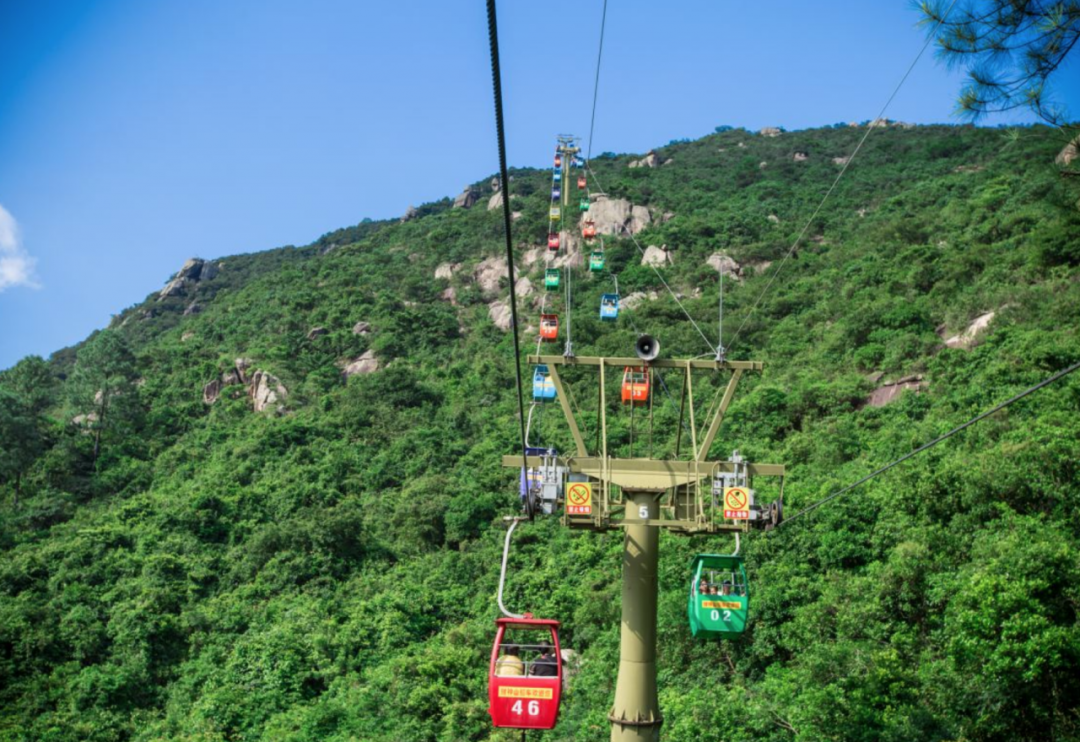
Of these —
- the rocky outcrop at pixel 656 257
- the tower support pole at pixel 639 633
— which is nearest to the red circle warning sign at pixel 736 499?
the tower support pole at pixel 639 633

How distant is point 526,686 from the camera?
892 centimetres

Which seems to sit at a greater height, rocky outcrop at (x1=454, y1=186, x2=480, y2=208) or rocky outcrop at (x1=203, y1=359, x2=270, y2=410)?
rocky outcrop at (x1=454, y1=186, x2=480, y2=208)

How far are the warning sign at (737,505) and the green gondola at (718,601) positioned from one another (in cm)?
43

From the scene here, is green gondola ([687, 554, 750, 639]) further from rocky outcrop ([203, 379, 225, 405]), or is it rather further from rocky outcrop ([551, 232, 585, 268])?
rocky outcrop ([551, 232, 585, 268])

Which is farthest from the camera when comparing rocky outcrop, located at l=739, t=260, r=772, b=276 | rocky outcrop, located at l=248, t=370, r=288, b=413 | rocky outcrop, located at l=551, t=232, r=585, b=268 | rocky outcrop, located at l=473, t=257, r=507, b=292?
rocky outcrop, located at l=473, t=257, r=507, b=292

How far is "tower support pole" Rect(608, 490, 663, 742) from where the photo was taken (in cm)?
926

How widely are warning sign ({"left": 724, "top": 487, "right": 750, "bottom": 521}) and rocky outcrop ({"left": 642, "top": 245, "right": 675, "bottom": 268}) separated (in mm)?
40309

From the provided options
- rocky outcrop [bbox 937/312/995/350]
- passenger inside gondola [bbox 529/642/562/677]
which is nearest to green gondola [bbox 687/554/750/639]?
passenger inside gondola [bbox 529/642/562/677]

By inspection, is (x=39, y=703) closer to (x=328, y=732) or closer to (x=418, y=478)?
(x=328, y=732)

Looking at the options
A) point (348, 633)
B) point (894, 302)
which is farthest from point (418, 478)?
point (894, 302)

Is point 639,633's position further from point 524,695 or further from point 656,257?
point 656,257

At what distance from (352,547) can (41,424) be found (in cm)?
2056

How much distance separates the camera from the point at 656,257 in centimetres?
5069

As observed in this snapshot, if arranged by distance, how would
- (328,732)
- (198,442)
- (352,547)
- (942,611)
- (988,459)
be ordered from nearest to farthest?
(942,611) < (988,459) < (328,732) < (352,547) < (198,442)
